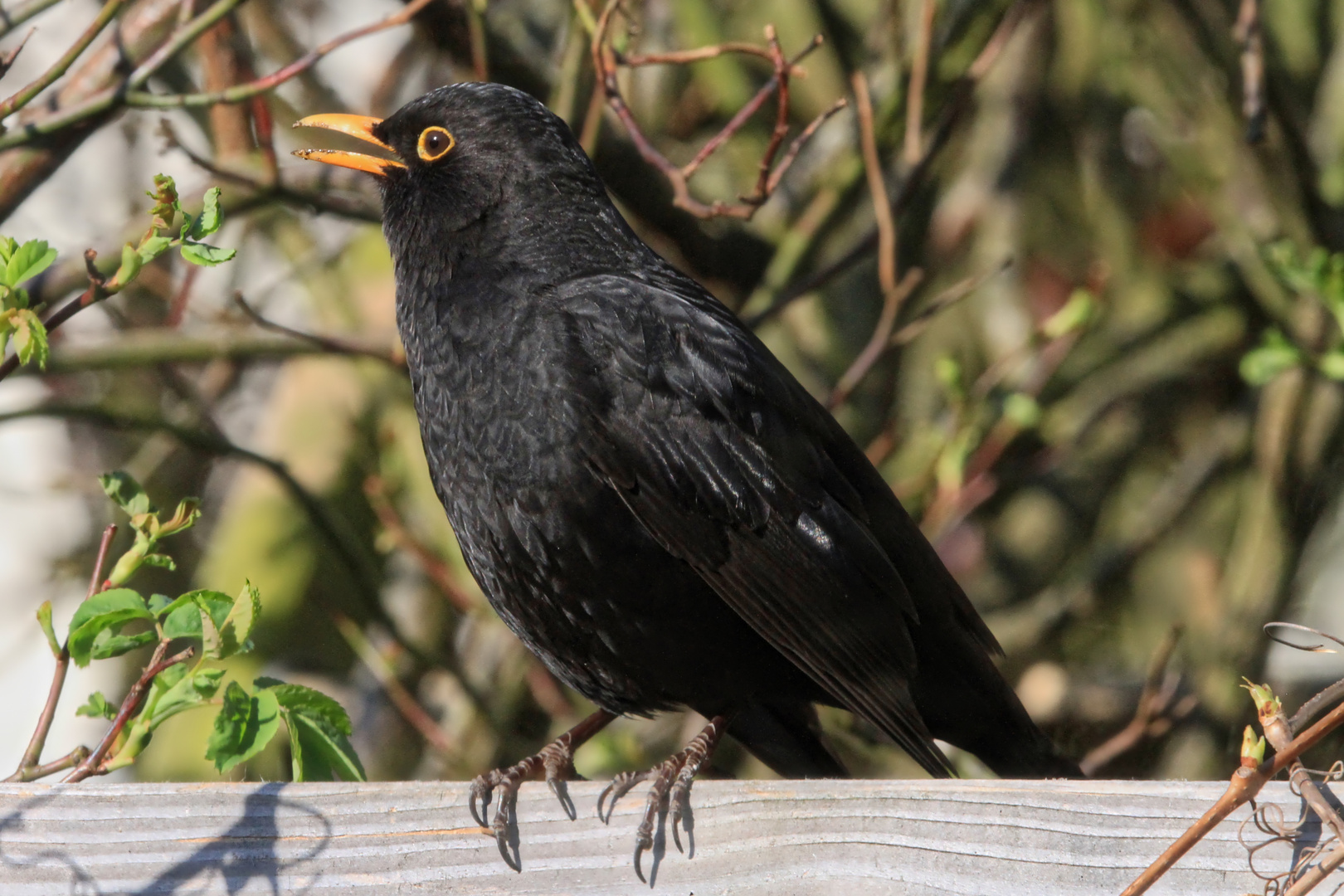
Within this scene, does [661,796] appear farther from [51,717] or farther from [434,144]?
[434,144]

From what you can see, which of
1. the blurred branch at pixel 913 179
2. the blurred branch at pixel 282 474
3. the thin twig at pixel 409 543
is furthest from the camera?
the thin twig at pixel 409 543

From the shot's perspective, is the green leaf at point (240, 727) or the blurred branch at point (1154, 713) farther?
→ the blurred branch at point (1154, 713)

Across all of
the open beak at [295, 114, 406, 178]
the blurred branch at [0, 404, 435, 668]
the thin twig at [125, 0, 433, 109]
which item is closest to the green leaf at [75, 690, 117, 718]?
the thin twig at [125, 0, 433, 109]

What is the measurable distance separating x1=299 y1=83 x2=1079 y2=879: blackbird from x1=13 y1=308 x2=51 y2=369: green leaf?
940mm

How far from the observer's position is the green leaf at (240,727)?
1.71 meters

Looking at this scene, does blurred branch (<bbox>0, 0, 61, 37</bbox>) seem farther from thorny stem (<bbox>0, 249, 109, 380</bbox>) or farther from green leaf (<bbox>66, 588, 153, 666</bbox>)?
green leaf (<bbox>66, 588, 153, 666</bbox>)

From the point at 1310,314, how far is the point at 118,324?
3.31 metres

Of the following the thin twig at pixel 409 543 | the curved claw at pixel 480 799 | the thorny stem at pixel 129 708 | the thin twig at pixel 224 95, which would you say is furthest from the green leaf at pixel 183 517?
the thin twig at pixel 409 543

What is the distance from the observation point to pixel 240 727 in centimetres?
174

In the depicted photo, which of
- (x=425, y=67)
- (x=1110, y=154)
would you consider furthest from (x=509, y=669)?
(x=1110, y=154)

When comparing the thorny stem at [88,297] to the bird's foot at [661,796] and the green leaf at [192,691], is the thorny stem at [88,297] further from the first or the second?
the bird's foot at [661,796]

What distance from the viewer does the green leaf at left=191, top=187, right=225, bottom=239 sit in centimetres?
163

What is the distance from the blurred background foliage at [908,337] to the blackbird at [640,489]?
0.59 meters

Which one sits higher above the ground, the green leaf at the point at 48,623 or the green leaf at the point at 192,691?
the green leaf at the point at 48,623
